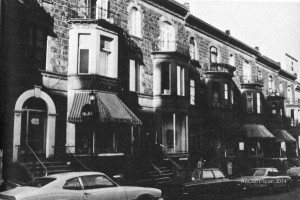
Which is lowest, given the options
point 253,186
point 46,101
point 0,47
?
point 253,186

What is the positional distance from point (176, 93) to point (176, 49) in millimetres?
3624

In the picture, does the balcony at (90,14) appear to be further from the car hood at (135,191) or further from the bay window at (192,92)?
the car hood at (135,191)

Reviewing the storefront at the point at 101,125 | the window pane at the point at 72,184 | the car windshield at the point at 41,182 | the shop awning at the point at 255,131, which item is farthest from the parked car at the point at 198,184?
the shop awning at the point at 255,131

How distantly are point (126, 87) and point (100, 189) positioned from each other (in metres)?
11.2

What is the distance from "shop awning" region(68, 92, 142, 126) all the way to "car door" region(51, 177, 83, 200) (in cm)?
679

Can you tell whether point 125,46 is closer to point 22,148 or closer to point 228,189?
point 22,148

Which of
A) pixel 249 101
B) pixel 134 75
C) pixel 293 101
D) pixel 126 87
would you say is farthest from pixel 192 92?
pixel 293 101

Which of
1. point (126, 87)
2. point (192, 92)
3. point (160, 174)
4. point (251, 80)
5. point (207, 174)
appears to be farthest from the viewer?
point (251, 80)

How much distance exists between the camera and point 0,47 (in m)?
10.9

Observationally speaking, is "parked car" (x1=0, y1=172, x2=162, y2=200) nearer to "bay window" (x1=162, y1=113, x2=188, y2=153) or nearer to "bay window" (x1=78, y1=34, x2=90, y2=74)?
"bay window" (x1=78, y1=34, x2=90, y2=74)

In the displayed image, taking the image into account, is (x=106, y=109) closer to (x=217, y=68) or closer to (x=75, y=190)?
(x=75, y=190)

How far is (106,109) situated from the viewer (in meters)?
16.5

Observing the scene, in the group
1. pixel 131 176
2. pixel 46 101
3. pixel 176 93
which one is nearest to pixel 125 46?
pixel 176 93

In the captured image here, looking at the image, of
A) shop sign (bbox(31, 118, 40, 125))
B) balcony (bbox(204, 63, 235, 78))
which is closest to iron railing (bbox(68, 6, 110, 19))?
shop sign (bbox(31, 118, 40, 125))
